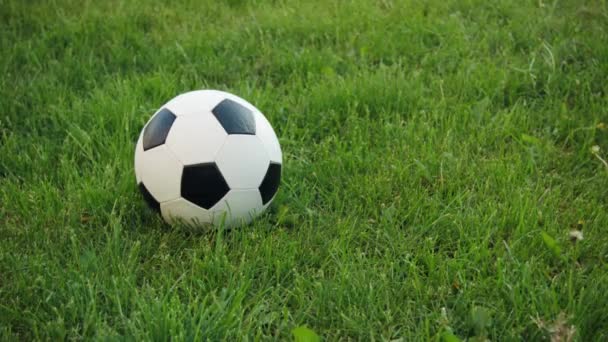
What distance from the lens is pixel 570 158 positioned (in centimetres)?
316

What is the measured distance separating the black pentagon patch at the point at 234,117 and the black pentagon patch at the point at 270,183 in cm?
19

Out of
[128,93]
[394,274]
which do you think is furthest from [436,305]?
[128,93]

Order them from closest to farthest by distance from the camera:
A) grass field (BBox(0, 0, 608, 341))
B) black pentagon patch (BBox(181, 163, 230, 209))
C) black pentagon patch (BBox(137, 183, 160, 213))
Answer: grass field (BBox(0, 0, 608, 341)), black pentagon patch (BBox(181, 163, 230, 209)), black pentagon patch (BBox(137, 183, 160, 213))

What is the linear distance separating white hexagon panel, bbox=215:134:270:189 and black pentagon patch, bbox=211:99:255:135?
0.04m

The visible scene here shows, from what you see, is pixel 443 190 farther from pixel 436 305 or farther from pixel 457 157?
pixel 436 305

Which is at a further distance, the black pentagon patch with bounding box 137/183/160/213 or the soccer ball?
the black pentagon patch with bounding box 137/183/160/213

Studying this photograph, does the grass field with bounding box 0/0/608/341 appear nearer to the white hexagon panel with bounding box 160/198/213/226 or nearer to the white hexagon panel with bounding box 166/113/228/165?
the white hexagon panel with bounding box 160/198/213/226

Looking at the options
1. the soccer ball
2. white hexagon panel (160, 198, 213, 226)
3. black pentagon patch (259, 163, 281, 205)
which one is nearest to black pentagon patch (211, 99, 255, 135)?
the soccer ball

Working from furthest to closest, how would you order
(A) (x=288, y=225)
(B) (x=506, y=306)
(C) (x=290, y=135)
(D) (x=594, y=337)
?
1. (C) (x=290, y=135)
2. (A) (x=288, y=225)
3. (B) (x=506, y=306)
4. (D) (x=594, y=337)

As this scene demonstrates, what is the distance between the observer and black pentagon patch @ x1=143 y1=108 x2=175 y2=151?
2500 mm

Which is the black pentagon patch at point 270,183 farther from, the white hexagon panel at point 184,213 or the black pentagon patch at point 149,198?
the black pentagon patch at point 149,198

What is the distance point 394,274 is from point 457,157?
101 cm

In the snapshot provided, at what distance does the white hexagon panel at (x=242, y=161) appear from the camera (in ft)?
7.98

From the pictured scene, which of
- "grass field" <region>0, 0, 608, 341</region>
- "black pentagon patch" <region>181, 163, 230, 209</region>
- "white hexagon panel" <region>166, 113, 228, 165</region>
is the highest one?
"white hexagon panel" <region>166, 113, 228, 165</region>
